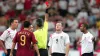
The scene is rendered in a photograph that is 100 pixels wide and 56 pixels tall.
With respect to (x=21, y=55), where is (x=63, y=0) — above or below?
above

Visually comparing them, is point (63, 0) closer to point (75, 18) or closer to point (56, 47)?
point (75, 18)

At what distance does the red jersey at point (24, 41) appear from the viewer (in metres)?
14.6

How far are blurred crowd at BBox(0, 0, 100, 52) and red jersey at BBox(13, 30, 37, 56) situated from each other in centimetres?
854

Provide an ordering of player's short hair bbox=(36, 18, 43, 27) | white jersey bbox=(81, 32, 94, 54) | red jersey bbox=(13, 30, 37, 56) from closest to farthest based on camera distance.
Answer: red jersey bbox=(13, 30, 37, 56), player's short hair bbox=(36, 18, 43, 27), white jersey bbox=(81, 32, 94, 54)

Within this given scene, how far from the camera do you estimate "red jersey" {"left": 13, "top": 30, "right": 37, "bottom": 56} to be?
48.0 feet

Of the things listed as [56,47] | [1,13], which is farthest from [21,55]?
[1,13]

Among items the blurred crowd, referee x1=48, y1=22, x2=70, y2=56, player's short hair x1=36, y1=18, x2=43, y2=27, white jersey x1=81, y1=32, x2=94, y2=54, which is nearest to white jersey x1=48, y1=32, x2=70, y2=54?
referee x1=48, y1=22, x2=70, y2=56

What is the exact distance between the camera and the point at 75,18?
24766 mm

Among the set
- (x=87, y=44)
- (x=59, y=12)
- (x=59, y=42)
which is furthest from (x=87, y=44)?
(x=59, y=12)

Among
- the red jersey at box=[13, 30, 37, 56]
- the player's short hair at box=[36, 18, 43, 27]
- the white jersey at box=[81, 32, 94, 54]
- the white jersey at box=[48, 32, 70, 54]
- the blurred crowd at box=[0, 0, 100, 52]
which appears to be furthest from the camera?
the blurred crowd at box=[0, 0, 100, 52]

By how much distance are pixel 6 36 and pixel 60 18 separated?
27.7ft

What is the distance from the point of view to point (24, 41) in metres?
14.7

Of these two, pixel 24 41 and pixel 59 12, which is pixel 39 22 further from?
pixel 59 12

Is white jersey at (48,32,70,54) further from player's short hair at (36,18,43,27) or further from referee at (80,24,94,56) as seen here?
referee at (80,24,94,56)
